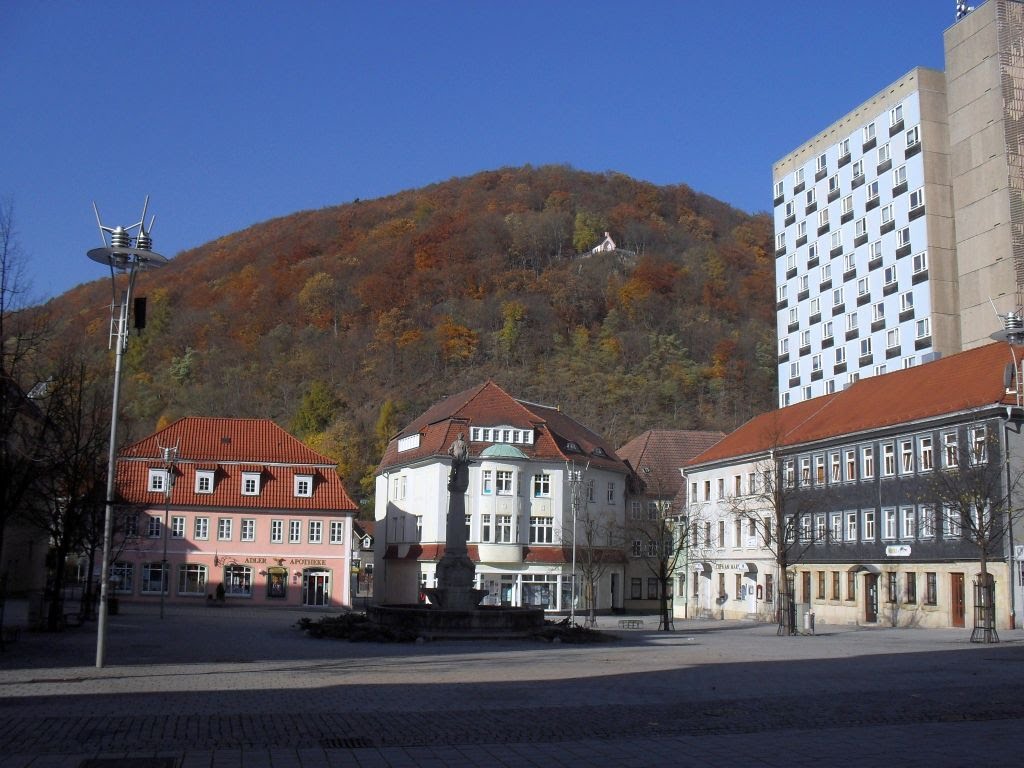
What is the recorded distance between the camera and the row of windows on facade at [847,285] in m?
62.7

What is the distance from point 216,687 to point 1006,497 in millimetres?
28432

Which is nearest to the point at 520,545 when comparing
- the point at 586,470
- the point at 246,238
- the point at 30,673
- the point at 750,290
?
the point at 586,470

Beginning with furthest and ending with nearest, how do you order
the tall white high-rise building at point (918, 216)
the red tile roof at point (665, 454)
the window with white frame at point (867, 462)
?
the red tile roof at point (665, 454) < the tall white high-rise building at point (918, 216) < the window with white frame at point (867, 462)

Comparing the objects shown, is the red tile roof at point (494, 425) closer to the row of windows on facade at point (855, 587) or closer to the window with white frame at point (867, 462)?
the row of windows on facade at point (855, 587)

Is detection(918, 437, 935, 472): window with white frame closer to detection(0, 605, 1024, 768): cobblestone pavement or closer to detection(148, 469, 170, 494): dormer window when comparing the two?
detection(0, 605, 1024, 768): cobblestone pavement

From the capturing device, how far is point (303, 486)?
63844 millimetres

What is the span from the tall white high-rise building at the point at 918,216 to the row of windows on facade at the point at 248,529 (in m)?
31.1

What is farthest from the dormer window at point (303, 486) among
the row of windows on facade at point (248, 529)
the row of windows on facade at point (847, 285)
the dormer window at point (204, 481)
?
the row of windows on facade at point (847, 285)

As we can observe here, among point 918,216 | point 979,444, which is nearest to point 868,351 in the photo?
point 918,216

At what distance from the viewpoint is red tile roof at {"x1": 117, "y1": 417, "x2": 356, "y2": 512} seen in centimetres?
6244

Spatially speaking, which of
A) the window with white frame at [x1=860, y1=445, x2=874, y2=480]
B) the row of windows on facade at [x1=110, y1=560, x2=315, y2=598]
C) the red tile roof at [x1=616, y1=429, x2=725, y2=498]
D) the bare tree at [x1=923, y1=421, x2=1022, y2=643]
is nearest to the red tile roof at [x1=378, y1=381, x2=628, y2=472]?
the red tile roof at [x1=616, y1=429, x2=725, y2=498]

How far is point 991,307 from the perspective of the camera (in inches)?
2277

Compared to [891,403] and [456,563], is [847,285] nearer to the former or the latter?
[891,403]

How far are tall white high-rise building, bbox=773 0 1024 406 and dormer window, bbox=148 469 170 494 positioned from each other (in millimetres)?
39394
